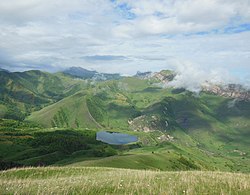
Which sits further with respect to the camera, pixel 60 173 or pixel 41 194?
pixel 60 173

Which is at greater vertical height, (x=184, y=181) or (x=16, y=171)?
(x=184, y=181)

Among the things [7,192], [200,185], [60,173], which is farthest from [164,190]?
[60,173]

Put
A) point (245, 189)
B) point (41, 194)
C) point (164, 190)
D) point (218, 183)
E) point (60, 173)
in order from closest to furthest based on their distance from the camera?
point (41, 194) → point (164, 190) → point (245, 189) → point (218, 183) → point (60, 173)

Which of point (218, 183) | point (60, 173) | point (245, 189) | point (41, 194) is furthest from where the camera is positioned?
point (60, 173)

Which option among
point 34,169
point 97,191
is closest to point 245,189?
point 97,191

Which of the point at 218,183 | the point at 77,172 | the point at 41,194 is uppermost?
the point at 41,194

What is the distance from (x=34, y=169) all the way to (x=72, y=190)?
16511mm

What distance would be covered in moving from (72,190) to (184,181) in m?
6.72

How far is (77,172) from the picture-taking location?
30.6m

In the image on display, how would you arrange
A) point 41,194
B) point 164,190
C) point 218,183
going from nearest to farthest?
point 41,194 < point 164,190 < point 218,183

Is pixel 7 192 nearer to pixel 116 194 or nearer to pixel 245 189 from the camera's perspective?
pixel 116 194

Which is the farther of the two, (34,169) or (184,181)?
(34,169)

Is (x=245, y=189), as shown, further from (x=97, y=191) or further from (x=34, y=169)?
(x=34, y=169)

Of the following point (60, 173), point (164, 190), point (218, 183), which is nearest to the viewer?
point (164, 190)
